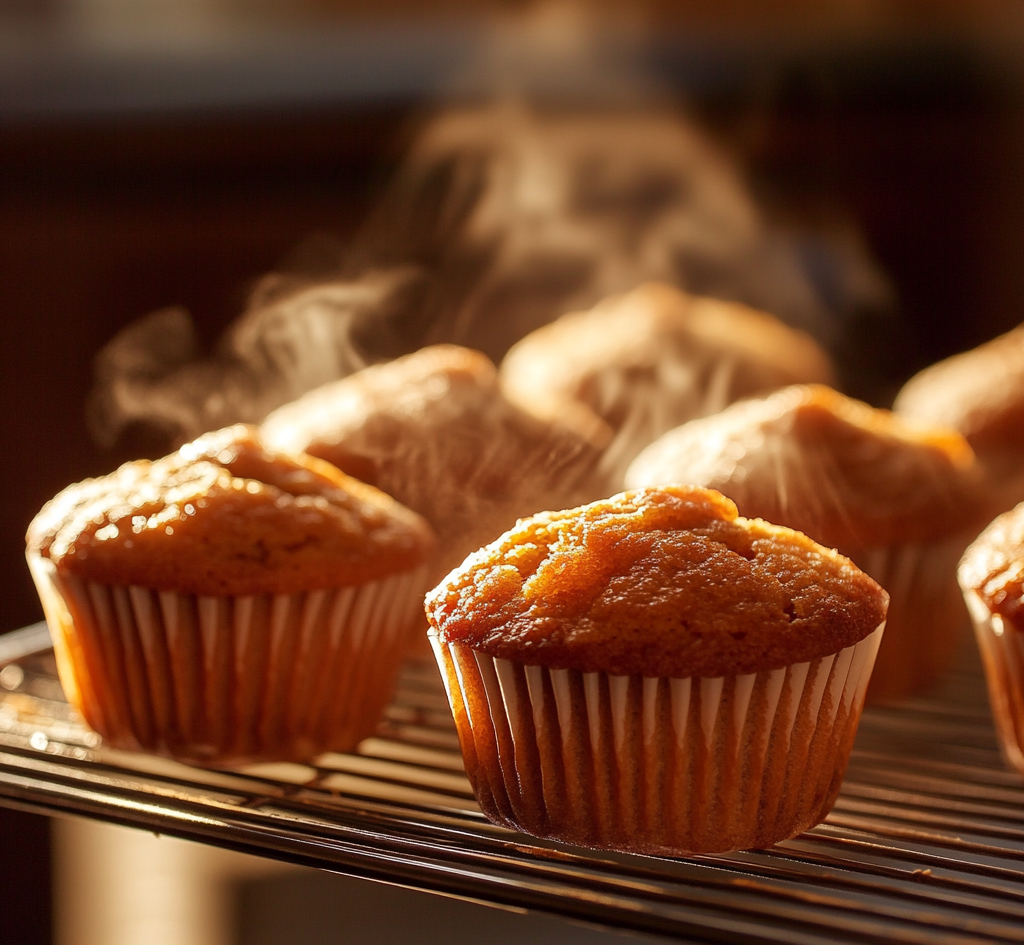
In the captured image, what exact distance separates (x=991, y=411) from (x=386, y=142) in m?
1.90

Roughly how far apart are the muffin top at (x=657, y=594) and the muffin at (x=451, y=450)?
25.0 inches

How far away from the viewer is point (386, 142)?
353 cm

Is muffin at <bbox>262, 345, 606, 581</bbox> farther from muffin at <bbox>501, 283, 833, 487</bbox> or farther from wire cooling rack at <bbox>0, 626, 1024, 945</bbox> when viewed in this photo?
wire cooling rack at <bbox>0, 626, 1024, 945</bbox>

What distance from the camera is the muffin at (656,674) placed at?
4.37 feet

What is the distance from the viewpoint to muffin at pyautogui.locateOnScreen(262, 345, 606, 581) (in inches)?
83.4

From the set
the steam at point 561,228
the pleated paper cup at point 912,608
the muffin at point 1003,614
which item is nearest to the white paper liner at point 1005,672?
the muffin at point 1003,614

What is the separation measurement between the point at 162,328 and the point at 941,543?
1.66 metres

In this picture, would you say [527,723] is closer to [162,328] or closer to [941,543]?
[941,543]

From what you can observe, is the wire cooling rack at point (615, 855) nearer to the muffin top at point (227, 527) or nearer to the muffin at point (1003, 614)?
the muffin at point (1003, 614)

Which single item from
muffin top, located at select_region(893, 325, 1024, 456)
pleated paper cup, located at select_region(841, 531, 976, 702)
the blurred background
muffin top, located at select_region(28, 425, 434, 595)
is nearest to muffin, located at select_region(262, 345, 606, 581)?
muffin top, located at select_region(28, 425, 434, 595)

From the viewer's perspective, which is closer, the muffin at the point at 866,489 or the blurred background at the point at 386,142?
the muffin at the point at 866,489

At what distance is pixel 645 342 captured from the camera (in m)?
2.72

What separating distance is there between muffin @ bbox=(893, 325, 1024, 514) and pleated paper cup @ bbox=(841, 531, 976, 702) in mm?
427

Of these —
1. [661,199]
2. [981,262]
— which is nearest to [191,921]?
[661,199]
